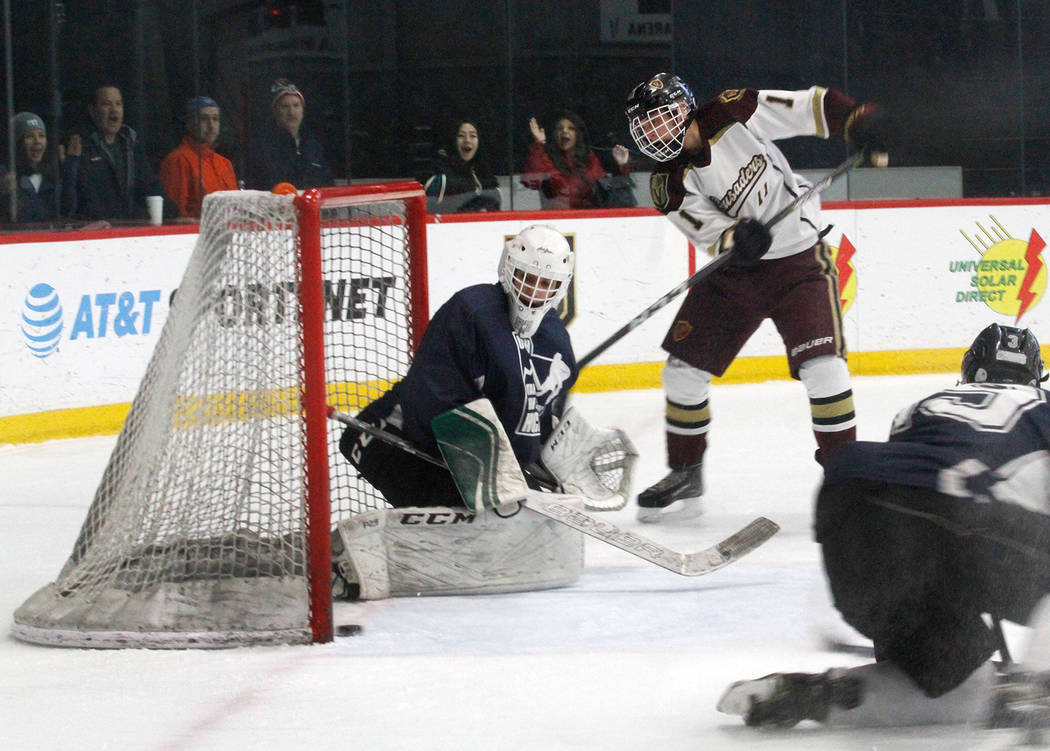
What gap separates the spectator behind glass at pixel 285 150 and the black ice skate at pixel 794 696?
440 cm

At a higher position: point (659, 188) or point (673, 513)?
point (659, 188)

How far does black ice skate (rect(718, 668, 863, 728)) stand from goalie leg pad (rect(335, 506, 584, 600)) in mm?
965

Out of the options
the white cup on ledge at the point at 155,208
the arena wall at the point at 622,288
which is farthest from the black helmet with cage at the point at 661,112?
the white cup on ledge at the point at 155,208

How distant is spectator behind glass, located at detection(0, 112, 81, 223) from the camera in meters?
5.25

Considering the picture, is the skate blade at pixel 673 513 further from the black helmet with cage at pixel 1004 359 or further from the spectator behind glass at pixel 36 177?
the spectator behind glass at pixel 36 177

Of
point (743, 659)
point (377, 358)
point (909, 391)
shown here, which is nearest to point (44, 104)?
point (377, 358)

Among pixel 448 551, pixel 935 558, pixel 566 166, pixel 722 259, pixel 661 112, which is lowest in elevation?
pixel 448 551

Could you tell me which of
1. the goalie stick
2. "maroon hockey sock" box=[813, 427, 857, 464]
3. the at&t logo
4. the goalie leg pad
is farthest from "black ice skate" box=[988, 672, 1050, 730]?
the at&t logo

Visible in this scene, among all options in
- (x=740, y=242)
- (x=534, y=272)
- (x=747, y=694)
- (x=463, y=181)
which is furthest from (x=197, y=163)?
(x=747, y=694)

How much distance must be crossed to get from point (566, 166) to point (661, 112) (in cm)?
289

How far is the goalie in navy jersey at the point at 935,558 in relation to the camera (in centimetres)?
189

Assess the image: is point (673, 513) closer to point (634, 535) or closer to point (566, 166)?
point (634, 535)

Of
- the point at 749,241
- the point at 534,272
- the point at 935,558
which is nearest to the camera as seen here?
the point at 935,558

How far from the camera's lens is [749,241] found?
11.8 ft
